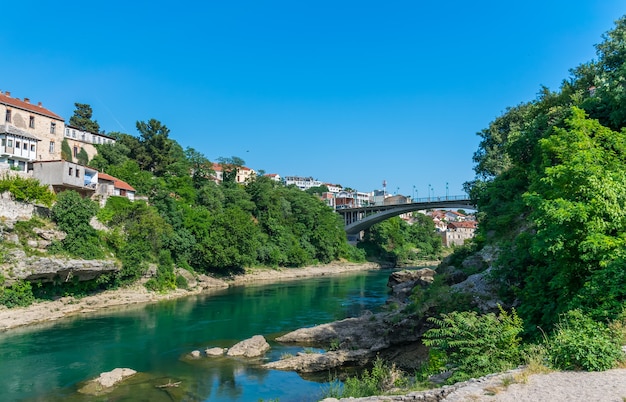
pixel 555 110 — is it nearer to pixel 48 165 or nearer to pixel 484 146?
pixel 484 146

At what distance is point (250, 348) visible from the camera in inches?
774

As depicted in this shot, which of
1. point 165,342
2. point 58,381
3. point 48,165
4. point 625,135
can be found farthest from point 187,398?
point 48,165

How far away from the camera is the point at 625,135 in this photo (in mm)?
12656

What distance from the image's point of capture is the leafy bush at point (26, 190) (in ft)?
99.5

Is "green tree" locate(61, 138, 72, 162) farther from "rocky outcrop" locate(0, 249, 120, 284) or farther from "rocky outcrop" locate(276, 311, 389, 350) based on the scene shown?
"rocky outcrop" locate(276, 311, 389, 350)

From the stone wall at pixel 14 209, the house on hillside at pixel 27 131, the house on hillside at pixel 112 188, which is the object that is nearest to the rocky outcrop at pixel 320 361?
the stone wall at pixel 14 209

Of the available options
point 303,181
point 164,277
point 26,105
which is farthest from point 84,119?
point 303,181

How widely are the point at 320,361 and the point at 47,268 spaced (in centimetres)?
1963

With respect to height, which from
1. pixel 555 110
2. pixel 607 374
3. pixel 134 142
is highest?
pixel 134 142

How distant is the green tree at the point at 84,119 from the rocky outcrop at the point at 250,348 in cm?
5118

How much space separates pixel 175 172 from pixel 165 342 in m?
37.8

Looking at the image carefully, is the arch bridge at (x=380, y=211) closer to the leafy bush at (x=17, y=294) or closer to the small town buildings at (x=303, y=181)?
the leafy bush at (x=17, y=294)

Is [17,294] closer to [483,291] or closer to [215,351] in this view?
[215,351]

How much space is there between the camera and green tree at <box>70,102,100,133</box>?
2387 inches
